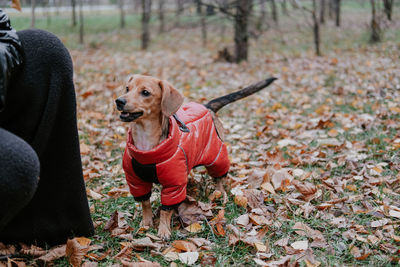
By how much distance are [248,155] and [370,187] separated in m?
1.48

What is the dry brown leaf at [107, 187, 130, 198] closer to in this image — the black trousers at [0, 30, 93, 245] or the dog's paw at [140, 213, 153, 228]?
the dog's paw at [140, 213, 153, 228]

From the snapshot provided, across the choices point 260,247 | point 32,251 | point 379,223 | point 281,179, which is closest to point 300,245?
point 260,247

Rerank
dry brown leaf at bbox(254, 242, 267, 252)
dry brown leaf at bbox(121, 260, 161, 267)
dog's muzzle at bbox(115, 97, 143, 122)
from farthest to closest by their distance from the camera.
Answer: dog's muzzle at bbox(115, 97, 143, 122) → dry brown leaf at bbox(254, 242, 267, 252) → dry brown leaf at bbox(121, 260, 161, 267)

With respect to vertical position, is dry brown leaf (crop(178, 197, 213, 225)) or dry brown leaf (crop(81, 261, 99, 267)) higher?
dry brown leaf (crop(81, 261, 99, 267))

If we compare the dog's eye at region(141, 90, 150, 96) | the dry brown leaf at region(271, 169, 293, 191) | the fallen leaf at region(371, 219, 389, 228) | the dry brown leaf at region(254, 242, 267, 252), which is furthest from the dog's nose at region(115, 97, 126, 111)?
the fallen leaf at region(371, 219, 389, 228)

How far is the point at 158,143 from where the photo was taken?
9.16ft

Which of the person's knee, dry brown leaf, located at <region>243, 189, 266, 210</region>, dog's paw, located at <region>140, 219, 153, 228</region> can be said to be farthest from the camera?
dry brown leaf, located at <region>243, 189, 266, 210</region>

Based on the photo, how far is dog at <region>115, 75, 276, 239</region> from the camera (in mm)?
2637

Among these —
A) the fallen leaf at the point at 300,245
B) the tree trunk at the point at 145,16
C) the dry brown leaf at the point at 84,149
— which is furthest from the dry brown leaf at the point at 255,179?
the tree trunk at the point at 145,16

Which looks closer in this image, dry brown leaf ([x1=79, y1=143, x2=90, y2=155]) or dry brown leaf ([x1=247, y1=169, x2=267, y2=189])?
dry brown leaf ([x1=247, y1=169, x2=267, y2=189])

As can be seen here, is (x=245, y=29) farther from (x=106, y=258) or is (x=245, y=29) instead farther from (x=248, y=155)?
(x=106, y=258)

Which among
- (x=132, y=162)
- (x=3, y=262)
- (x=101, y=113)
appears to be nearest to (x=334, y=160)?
(x=132, y=162)

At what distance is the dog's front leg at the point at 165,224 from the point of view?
9.09 feet

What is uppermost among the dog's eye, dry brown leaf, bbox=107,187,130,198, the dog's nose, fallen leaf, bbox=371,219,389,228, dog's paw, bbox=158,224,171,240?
the dog's eye
